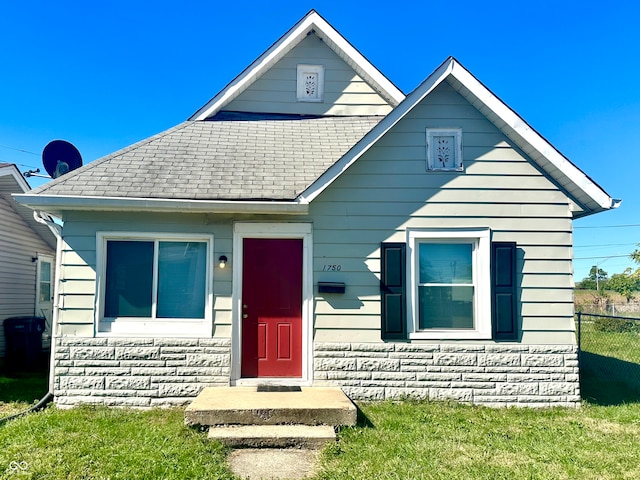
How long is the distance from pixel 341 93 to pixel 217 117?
2.45m

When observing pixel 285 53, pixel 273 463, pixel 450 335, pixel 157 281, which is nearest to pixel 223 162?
pixel 157 281

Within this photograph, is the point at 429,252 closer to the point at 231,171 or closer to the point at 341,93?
the point at 231,171

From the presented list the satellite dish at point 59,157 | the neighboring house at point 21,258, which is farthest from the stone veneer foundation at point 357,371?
the neighboring house at point 21,258

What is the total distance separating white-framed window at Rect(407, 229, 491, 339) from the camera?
5723 millimetres

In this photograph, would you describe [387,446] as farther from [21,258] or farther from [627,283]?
[627,283]

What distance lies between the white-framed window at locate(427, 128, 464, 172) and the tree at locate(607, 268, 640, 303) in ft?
123

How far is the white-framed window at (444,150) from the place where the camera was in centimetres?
585

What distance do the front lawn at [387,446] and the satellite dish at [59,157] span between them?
18.1 ft

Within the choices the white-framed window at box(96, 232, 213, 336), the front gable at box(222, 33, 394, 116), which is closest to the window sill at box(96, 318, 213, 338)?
the white-framed window at box(96, 232, 213, 336)

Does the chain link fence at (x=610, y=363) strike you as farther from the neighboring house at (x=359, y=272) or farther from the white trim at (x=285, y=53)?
the white trim at (x=285, y=53)

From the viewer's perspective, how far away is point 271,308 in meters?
5.89

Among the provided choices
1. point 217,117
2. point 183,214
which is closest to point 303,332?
point 183,214

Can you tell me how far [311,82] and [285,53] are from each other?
2.37 ft

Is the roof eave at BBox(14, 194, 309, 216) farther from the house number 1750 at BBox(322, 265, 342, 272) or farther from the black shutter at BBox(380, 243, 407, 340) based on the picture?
the black shutter at BBox(380, 243, 407, 340)
